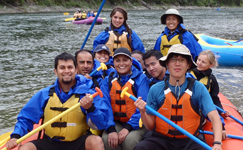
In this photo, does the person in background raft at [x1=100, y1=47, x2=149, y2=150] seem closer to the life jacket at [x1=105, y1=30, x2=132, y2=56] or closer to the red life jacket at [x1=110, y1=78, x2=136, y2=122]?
the red life jacket at [x1=110, y1=78, x2=136, y2=122]

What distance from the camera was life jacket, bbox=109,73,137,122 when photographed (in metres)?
2.86

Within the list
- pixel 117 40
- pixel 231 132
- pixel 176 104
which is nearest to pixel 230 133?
pixel 231 132

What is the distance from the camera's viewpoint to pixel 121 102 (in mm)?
2869

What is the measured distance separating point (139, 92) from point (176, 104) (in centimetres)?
59

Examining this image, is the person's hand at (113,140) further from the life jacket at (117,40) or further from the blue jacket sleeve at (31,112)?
the life jacket at (117,40)

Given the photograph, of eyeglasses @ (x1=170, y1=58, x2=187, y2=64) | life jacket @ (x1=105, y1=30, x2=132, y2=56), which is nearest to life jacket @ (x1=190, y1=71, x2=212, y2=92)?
eyeglasses @ (x1=170, y1=58, x2=187, y2=64)

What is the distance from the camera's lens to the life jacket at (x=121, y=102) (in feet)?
9.38

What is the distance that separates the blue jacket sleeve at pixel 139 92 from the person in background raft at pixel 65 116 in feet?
1.13

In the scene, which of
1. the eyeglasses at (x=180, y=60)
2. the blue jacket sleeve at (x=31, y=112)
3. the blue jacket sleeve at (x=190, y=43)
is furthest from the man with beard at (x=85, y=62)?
the blue jacket sleeve at (x=190, y=43)

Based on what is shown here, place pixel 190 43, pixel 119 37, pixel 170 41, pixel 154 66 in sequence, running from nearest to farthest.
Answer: pixel 154 66 < pixel 190 43 < pixel 170 41 < pixel 119 37

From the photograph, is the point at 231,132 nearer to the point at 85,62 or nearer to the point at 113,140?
the point at 113,140

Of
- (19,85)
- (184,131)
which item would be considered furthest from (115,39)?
(19,85)

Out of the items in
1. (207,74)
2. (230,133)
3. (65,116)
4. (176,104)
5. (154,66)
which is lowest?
(230,133)

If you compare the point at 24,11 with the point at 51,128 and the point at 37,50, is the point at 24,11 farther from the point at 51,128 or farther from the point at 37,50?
the point at 51,128
